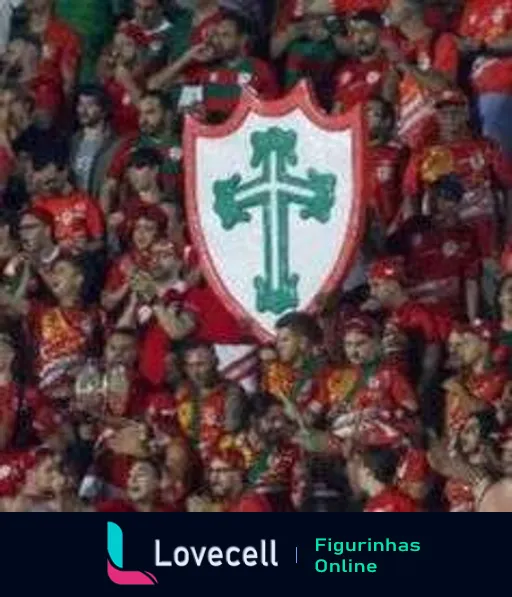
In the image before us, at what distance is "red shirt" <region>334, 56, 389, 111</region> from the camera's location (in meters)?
17.0

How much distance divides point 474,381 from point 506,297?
0.98ft

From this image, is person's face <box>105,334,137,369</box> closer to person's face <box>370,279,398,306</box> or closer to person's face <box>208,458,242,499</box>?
person's face <box>208,458,242,499</box>

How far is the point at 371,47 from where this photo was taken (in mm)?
17078

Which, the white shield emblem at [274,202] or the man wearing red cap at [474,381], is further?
the white shield emblem at [274,202]

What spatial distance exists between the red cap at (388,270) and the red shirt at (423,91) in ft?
1.66

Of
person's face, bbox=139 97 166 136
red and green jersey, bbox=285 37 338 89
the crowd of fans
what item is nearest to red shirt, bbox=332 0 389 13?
the crowd of fans

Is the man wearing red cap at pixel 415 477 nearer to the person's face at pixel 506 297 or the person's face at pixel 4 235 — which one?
the person's face at pixel 506 297

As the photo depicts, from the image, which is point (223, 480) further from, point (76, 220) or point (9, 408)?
point (76, 220)

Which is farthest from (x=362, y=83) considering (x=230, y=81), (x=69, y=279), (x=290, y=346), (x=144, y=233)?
(x=69, y=279)

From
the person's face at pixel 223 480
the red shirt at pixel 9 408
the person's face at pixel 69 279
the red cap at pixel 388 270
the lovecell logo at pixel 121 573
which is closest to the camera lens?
the lovecell logo at pixel 121 573

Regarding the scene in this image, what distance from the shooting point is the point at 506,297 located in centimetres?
1605

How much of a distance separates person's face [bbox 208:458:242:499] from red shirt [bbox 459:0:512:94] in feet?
5.25

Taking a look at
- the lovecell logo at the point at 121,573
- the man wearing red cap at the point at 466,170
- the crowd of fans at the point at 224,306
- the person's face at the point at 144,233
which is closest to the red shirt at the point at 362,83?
the crowd of fans at the point at 224,306

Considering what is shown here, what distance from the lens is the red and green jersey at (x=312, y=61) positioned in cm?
1731
